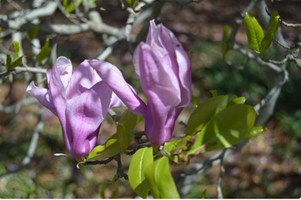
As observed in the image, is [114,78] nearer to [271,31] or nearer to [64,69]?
[64,69]

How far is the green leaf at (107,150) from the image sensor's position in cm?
61

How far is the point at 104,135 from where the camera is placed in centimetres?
305

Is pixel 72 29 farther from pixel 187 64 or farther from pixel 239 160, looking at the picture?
pixel 239 160

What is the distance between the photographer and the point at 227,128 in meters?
0.52

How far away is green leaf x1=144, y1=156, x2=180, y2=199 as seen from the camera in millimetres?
455

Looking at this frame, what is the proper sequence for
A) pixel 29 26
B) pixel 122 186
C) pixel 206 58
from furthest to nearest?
pixel 206 58, pixel 122 186, pixel 29 26

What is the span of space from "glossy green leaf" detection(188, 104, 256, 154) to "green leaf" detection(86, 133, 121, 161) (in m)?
0.18

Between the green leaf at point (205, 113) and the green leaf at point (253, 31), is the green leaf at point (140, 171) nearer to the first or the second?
the green leaf at point (205, 113)

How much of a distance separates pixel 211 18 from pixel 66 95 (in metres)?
5.19

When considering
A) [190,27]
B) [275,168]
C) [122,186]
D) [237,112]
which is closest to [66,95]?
[237,112]

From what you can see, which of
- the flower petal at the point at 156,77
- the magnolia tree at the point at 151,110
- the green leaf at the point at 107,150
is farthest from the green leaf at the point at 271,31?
the green leaf at the point at 107,150

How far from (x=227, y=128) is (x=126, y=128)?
0.78 feet

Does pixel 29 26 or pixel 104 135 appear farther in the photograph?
pixel 104 135

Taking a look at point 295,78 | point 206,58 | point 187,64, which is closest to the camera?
point 187,64
